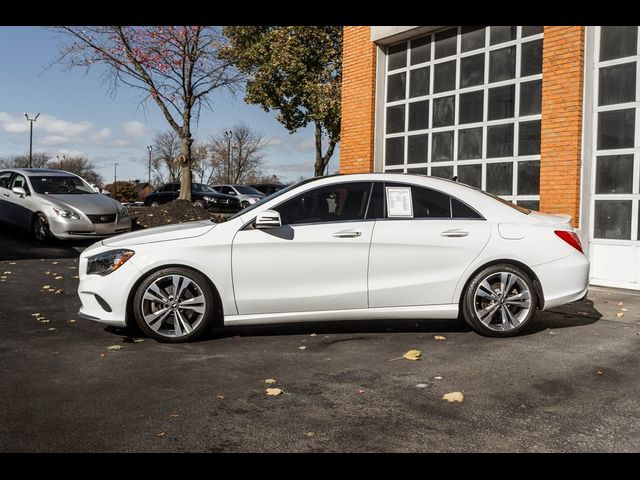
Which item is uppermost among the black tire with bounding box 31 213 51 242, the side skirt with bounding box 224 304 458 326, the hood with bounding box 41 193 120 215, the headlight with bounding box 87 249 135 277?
the hood with bounding box 41 193 120 215

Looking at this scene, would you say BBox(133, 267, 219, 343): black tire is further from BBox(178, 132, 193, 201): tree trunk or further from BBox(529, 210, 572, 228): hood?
BBox(178, 132, 193, 201): tree trunk

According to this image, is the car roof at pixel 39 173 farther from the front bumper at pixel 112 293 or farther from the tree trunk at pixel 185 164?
the front bumper at pixel 112 293

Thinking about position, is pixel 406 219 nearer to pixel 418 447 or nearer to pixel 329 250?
pixel 329 250

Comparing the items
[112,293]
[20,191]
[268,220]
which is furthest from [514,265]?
[20,191]

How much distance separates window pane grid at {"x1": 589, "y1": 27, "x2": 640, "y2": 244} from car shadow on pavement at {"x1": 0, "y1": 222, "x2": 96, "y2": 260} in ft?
31.4

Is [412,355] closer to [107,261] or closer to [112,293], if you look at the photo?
[112,293]

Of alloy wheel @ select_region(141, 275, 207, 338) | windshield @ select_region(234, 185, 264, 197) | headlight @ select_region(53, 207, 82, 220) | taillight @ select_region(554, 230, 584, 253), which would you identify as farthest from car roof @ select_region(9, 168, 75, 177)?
windshield @ select_region(234, 185, 264, 197)

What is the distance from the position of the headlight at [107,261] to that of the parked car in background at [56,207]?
7896 millimetres

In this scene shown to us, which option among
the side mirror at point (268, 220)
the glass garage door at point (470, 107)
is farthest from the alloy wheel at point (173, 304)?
the glass garage door at point (470, 107)

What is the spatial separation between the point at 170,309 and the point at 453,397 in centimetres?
277

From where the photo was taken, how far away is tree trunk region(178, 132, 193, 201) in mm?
22219
